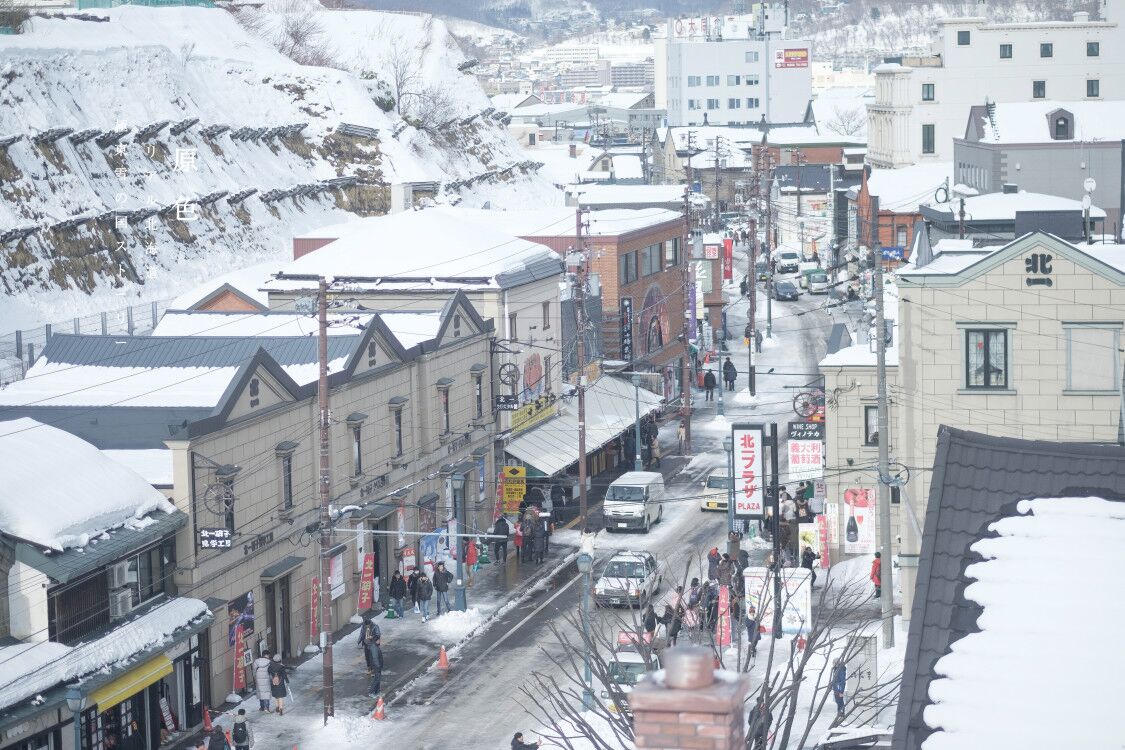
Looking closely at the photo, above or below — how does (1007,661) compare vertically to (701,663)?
below

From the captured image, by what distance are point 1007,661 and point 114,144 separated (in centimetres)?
7506

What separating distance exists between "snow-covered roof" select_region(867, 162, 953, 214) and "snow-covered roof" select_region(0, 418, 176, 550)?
63.4 metres

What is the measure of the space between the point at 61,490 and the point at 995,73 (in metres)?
88.4

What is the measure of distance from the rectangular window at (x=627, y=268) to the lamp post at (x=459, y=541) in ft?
68.8

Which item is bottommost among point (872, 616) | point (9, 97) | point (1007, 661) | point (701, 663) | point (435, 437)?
point (872, 616)

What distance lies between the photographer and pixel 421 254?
176 feet

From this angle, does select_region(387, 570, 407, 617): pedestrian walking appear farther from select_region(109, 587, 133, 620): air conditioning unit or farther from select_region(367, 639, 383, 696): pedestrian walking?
select_region(109, 587, 133, 620): air conditioning unit

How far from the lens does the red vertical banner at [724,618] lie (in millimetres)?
33312

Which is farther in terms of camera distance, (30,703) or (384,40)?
(384,40)

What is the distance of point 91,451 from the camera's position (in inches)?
1278

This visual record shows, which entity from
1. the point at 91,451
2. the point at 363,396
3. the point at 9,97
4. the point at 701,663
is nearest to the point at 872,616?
the point at 363,396

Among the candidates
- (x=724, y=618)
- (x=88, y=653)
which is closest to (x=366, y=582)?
(x=724, y=618)

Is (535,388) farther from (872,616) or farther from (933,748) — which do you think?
(933,748)

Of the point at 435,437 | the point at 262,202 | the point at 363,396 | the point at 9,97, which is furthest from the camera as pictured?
the point at 262,202
